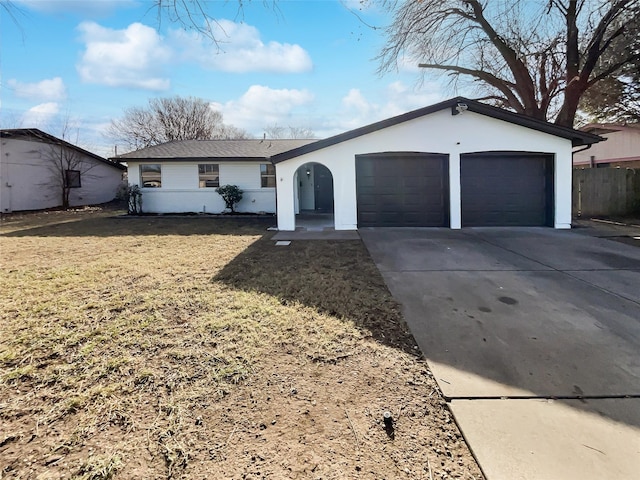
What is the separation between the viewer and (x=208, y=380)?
2791 millimetres

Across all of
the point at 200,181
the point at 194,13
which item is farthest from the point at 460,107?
the point at 200,181

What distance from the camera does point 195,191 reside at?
16.5m

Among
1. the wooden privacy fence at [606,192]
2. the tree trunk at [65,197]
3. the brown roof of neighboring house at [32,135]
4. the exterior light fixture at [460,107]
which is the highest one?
the brown roof of neighboring house at [32,135]

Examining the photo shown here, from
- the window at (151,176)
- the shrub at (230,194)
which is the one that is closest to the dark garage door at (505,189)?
the shrub at (230,194)

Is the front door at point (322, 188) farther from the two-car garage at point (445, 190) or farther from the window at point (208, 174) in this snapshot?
the two-car garage at point (445, 190)

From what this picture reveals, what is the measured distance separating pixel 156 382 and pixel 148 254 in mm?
5639

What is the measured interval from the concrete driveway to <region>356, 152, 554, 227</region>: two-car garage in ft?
14.5

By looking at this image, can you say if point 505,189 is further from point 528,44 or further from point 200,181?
point 200,181

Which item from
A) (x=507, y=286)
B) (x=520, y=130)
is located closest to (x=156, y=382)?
(x=507, y=286)

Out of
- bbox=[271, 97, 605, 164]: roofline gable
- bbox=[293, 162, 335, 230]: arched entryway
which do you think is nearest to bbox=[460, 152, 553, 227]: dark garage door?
bbox=[271, 97, 605, 164]: roofline gable

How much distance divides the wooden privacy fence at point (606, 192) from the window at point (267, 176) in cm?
1265

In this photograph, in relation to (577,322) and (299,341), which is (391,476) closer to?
(299,341)

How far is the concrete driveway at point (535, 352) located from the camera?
2041 millimetres

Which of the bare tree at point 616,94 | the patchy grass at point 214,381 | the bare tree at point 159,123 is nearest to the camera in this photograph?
the patchy grass at point 214,381
